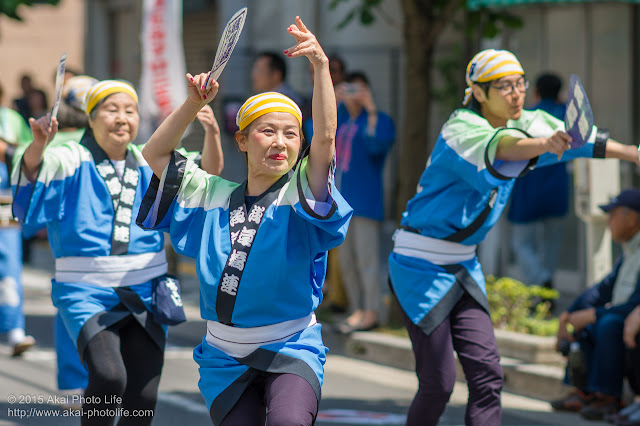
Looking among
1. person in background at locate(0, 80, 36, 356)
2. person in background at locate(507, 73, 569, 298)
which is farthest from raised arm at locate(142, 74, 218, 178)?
person in background at locate(507, 73, 569, 298)

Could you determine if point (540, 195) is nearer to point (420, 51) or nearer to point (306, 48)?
point (420, 51)

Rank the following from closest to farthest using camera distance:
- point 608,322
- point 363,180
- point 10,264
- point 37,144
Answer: point 37,144 → point 608,322 → point 10,264 → point 363,180

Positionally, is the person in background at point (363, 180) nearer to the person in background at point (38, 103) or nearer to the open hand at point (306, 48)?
the open hand at point (306, 48)

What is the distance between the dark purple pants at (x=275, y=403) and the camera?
3959mm

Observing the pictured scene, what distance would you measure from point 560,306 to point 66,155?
5949 mm

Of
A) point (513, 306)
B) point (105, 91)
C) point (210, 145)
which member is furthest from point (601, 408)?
point (105, 91)

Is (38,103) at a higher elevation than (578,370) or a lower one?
higher

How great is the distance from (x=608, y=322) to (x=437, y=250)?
1.87 meters

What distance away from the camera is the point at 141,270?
5.55 metres

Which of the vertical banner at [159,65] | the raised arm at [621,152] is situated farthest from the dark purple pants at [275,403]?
the vertical banner at [159,65]

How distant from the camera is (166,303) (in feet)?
17.8

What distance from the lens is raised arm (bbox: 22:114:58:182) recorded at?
5.21 metres

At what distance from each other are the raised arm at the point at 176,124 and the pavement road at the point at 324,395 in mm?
2667

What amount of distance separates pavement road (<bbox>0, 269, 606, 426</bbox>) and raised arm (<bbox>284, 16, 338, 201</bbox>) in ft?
9.48
